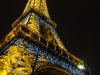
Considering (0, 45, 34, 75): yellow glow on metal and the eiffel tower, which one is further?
the eiffel tower

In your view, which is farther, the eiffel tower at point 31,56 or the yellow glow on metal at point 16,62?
the eiffel tower at point 31,56

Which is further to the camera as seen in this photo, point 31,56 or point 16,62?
point 31,56

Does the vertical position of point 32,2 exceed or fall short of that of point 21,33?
it exceeds it

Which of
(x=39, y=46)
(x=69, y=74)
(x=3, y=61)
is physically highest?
(x=39, y=46)

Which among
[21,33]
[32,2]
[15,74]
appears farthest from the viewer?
[32,2]

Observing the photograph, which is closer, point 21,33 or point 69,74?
point 21,33

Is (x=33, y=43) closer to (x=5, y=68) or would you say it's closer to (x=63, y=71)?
(x=63, y=71)

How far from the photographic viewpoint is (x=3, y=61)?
468 inches

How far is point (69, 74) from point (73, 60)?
238cm

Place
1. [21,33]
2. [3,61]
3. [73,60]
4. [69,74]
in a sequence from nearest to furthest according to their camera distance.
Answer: [3,61], [21,33], [69,74], [73,60]

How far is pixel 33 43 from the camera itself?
15.1 m

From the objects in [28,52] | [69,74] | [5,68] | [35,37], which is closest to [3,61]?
[5,68]

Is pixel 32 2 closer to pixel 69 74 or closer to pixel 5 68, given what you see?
pixel 69 74

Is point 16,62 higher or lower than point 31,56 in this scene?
lower
